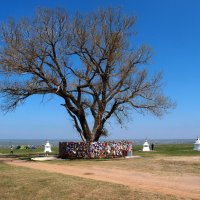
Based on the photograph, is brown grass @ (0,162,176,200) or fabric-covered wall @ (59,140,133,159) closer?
brown grass @ (0,162,176,200)

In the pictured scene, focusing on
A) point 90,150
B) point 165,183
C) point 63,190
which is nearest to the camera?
point 63,190

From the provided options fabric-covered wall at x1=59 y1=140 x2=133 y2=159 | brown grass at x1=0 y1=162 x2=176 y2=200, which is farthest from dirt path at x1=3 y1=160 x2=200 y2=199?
fabric-covered wall at x1=59 y1=140 x2=133 y2=159

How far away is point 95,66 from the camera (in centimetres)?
3794

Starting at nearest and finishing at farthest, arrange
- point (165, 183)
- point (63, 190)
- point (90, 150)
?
point (63, 190), point (165, 183), point (90, 150)

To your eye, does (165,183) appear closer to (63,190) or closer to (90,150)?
(63,190)

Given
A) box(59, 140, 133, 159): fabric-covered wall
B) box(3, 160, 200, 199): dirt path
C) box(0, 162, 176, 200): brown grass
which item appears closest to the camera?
box(0, 162, 176, 200): brown grass

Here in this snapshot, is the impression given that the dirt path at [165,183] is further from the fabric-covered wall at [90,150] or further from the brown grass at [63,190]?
the fabric-covered wall at [90,150]

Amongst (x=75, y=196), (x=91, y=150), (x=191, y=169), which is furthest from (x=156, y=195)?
(x=91, y=150)

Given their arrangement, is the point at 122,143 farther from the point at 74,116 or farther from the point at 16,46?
the point at 16,46

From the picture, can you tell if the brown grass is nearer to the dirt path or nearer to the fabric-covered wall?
the dirt path

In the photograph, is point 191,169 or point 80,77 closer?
point 191,169

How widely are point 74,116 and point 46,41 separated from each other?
7034 mm

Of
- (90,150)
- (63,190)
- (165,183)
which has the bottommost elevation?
(63,190)

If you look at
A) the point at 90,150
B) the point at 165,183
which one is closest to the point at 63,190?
the point at 165,183
